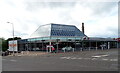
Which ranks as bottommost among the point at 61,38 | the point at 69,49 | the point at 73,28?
the point at 69,49

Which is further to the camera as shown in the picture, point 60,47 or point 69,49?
point 60,47

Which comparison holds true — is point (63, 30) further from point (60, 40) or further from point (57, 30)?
point (60, 40)

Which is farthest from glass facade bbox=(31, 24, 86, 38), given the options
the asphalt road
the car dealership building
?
the asphalt road

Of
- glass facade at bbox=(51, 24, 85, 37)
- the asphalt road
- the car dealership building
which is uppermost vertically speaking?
glass facade at bbox=(51, 24, 85, 37)

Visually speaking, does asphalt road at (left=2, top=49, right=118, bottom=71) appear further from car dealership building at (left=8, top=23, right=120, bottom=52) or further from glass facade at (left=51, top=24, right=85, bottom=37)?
glass facade at (left=51, top=24, right=85, bottom=37)

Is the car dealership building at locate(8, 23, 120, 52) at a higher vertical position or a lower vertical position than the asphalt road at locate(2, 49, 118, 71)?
higher

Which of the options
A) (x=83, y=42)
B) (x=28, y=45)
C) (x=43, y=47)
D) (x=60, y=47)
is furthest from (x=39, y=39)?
(x=83, y=42)

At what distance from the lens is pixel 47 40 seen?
1885 inches

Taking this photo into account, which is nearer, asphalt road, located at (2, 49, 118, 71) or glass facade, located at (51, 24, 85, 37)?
asphalt road, located at (2, 49, 118, 71)

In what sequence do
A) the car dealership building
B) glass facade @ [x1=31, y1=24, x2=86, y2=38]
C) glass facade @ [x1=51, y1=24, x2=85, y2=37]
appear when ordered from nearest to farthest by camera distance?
1. the car dealership building
2. glass facade @ [x1=31, y1=24, x2=86, y2=38]
3. glass facade @ [x1=51, y1=24, x2=85, y2=37]

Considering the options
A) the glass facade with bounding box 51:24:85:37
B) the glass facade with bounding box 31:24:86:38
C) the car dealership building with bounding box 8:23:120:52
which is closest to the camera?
the car dealership building with bounding box 8:23:120:52

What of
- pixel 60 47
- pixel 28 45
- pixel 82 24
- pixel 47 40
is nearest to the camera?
pixel 47 40

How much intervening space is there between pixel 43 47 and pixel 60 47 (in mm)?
5471

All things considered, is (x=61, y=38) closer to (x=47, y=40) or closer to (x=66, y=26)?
(x=47, y=40)
